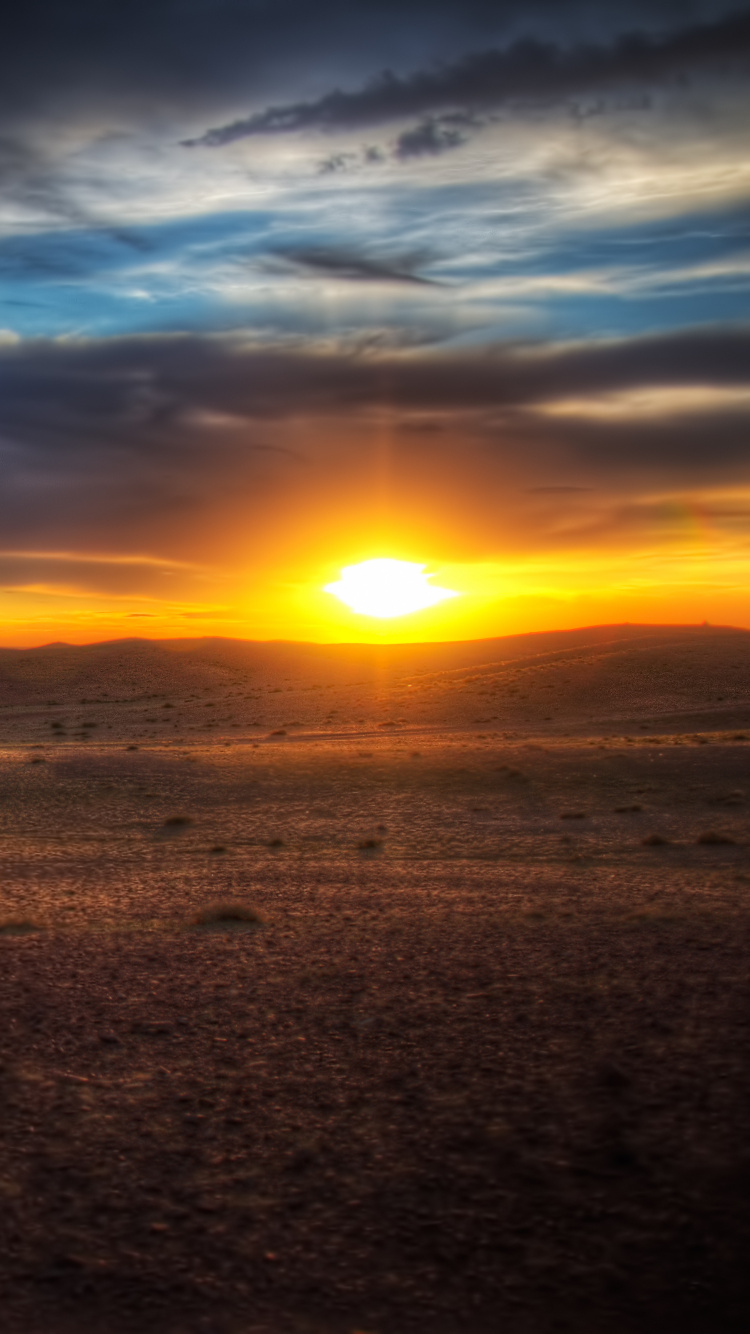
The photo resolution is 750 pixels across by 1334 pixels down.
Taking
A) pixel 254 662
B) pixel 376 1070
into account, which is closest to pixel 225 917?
pixel 376 1070

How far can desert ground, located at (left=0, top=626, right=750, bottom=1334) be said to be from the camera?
576cm

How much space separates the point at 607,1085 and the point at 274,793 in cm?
2002

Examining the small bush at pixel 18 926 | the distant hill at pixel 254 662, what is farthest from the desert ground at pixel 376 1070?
the distant hill at pixel 254 662

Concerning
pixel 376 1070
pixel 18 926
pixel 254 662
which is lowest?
pixel 376 1070

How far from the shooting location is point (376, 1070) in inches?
345

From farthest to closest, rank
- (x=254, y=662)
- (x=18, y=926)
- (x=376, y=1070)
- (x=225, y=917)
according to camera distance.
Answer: (x=254, y=662)
(x=225, y=917)
(x=18, y=926)
(x=376, y=1070)

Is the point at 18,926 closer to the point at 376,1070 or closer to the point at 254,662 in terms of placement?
the point at 376,1070

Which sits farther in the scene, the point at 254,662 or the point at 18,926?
the point at 254,662

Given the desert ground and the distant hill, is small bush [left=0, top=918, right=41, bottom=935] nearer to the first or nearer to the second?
the desert ground

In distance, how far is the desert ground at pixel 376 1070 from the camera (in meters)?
5.76

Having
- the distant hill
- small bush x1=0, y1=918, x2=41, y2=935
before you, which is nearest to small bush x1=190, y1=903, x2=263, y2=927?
small bush x1=0, y1=918, x2=41, y2=935

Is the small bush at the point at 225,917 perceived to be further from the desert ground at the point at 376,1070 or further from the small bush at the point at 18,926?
the small bush at the point at 18,926

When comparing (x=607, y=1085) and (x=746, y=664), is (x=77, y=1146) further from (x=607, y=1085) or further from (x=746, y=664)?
(x=746, y=664)

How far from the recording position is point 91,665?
4203 inches
